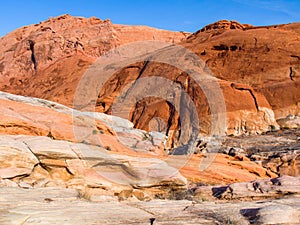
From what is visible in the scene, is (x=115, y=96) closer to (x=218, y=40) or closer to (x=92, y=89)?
(x=92, y=89)

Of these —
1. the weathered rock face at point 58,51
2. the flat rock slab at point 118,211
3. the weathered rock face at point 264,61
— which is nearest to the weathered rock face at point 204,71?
the weathered rock face at point 264,61

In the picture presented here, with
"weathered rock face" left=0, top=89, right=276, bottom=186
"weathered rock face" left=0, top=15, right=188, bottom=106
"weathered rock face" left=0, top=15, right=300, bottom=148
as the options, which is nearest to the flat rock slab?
"weathered rock face" left=0, top=89, right=276, bottom=186

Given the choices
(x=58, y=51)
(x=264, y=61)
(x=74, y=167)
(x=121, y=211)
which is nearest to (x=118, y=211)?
(x=121, y=211)

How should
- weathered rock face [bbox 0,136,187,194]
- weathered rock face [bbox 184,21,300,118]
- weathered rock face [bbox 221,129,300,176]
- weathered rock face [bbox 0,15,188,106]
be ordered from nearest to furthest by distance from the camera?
weathered rock face [bbox 0,136,187,194], weathered rock face [bbox 221,129,300,176], weathered rock face [bbox 184,21,300,118], weathered rock face [bbox 0,15,188,106]

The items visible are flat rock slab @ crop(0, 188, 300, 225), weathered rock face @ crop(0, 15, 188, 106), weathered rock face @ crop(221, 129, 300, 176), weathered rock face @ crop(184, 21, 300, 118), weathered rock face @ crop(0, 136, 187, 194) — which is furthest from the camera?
weathered rock face @ crop(0, 15, 188, 106)

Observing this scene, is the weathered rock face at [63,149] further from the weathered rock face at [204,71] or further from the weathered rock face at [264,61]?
the weathered rock face at [264,61]

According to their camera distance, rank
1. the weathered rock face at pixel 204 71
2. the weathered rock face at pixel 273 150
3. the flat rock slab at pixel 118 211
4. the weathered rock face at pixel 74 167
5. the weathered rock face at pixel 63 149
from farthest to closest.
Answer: the weathered rock face at pixel 204 71 → the weathered rock face at pixel 273 150 → the weathered rock face at pixel 63 149 → the weathered rock face at pixel 74 167 → the flat rock slab at pixel 118 211

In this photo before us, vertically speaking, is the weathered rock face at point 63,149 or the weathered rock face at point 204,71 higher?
the weathered rock face at point 204,71

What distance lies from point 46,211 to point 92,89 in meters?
35.0

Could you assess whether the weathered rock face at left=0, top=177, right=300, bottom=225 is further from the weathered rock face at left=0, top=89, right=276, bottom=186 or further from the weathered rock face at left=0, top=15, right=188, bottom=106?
the weathered rock face at left=0, top=15, right=188, bottom=106

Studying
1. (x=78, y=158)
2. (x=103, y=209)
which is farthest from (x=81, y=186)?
(x=103, y=209)

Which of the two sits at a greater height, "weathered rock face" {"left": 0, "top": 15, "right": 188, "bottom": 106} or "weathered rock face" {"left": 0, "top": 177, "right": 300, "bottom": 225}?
"weathered rock face" {"left": 0, "top": 15, "right": 188, "bottom": 106}

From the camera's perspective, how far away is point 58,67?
48781 mm

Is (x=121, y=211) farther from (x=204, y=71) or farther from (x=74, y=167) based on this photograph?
(x=204, y=71)
